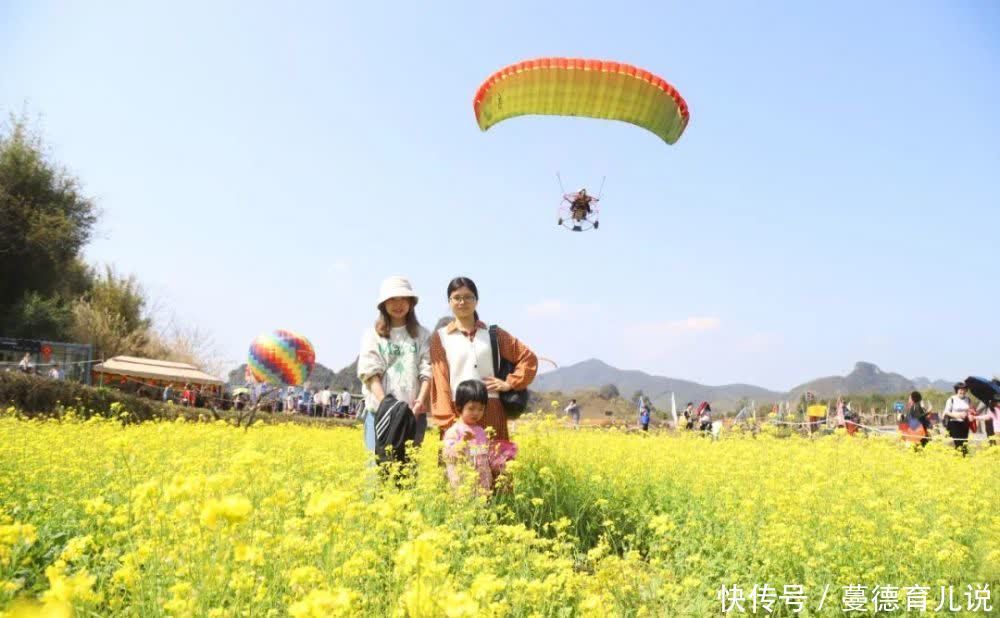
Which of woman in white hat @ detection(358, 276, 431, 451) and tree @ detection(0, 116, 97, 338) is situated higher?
tree @ detection(0, 116, 97, 338)

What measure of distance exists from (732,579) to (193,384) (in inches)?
1079

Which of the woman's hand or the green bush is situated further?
the green bush

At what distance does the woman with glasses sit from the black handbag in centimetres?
3

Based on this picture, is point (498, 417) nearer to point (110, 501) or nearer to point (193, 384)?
point (110, 501)

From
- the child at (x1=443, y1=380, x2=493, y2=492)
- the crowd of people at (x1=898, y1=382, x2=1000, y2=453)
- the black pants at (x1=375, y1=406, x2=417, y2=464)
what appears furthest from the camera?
the crowd of people at (x1=898, y1=382, x2=1000, y2=453)

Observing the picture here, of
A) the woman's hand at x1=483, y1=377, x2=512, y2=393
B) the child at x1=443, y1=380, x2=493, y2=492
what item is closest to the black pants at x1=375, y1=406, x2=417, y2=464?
the child at x1=443, y1=380, x2=493, y2=492

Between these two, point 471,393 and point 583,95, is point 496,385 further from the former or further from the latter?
point 583,95

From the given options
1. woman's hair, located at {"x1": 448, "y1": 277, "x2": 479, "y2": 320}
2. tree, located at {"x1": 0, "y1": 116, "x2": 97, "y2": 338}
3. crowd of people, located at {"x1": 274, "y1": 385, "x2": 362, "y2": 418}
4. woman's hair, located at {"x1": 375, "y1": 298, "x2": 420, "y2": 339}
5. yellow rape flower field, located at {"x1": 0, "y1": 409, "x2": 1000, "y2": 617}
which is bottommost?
crowd of people, located at {"x1": 274, "y1": 385, "x2": 362, "y2": 418}

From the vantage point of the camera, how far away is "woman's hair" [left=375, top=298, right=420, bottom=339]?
4.36m

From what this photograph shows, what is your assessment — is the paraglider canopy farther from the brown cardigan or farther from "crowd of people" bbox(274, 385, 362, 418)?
"crowd of people" bbox(274, 385, 362, 418)

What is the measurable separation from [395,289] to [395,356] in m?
0.43

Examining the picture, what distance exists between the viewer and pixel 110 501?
149 inches

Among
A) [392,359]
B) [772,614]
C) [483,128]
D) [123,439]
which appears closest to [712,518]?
[772,614]

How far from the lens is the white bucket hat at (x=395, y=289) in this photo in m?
4.27
